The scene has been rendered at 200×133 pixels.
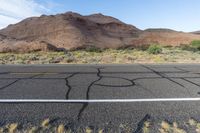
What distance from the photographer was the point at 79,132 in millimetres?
3852

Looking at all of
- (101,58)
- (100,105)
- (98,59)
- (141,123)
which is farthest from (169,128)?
(101,58)

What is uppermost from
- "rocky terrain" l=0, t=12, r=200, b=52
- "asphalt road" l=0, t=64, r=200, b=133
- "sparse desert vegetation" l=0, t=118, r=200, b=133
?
"rocky terrain" l=0, t=12, r=200, b=52

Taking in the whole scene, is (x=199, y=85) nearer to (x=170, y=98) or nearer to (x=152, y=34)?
(x=170, y=98)

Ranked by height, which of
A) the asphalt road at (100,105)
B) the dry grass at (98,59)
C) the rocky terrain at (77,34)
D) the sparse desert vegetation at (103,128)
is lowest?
the sparse desert vegetation at (103,128)

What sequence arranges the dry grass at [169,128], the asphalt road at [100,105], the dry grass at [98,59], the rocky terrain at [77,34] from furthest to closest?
the rocky terrain at [77,34] → the dry grass at [98,59] → the asphalt road at [100,105] → the dry grass at [169,128]

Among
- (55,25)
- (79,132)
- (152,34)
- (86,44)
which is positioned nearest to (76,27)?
(55,25)

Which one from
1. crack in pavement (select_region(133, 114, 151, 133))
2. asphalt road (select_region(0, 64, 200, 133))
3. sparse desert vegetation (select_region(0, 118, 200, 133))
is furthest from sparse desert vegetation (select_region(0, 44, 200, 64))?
sparse desert vegetation (select_region(0, 118, 200, 133))

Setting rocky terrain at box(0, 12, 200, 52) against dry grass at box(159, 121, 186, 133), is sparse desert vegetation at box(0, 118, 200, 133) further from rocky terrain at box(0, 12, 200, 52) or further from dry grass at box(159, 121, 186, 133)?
rocky terrain at box(0, 12, 200, 52)

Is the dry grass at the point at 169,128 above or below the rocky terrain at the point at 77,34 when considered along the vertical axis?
below

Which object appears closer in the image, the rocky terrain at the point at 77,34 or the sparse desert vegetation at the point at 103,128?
the sparse desert vegetation at the point at 103,128

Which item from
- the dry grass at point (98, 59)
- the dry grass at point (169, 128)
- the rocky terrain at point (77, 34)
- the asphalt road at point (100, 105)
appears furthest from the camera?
the rocky terrain at point (77, 34)

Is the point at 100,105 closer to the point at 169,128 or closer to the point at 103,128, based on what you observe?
the point at 103,128

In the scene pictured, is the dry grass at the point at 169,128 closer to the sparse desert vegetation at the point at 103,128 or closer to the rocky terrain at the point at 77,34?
the sparse desert vegetation at the point at 103,128

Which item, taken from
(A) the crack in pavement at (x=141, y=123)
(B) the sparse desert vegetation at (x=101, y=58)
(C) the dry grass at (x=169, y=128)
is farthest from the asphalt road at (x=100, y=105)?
(B) the sparse desert vegetation at (x=101, y=58)
